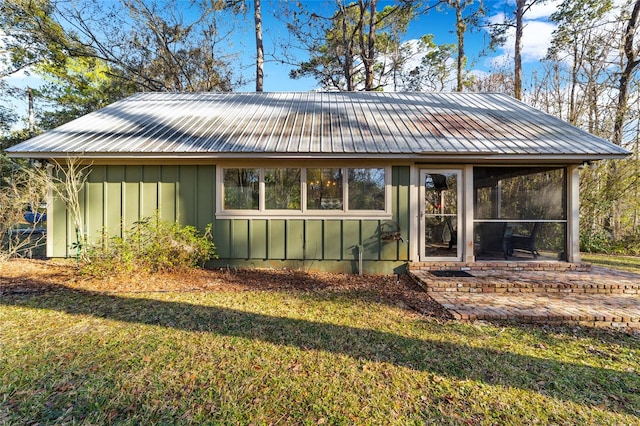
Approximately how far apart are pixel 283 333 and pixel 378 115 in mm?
5925

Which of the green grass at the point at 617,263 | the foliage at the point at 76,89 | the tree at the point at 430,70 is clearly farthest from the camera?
the tree at the point at 430,70

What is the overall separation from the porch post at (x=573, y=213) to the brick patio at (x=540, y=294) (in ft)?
1.15

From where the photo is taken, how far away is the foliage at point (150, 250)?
5102mm

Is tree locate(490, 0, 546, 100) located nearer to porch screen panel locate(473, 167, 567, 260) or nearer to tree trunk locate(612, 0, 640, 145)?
tree trunk locate(612, 0, 640, 145)

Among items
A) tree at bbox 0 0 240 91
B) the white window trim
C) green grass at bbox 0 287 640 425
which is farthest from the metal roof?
tree at bbox 0 0 240 91

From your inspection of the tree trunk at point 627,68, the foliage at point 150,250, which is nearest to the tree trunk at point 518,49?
the tree trunk at point 627,68

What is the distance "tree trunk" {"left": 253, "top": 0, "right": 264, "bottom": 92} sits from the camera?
1380 cm

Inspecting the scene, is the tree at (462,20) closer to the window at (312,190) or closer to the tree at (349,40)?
the tree at (349,40)

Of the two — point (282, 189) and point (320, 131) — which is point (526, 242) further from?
point (282, 189)

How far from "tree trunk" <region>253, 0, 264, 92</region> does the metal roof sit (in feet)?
19.0

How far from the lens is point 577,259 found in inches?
233

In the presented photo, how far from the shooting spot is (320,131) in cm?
627

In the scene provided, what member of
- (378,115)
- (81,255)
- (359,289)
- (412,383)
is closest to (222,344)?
(412,383)

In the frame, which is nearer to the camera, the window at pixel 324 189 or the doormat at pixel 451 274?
the doormat at pixel 451 274
